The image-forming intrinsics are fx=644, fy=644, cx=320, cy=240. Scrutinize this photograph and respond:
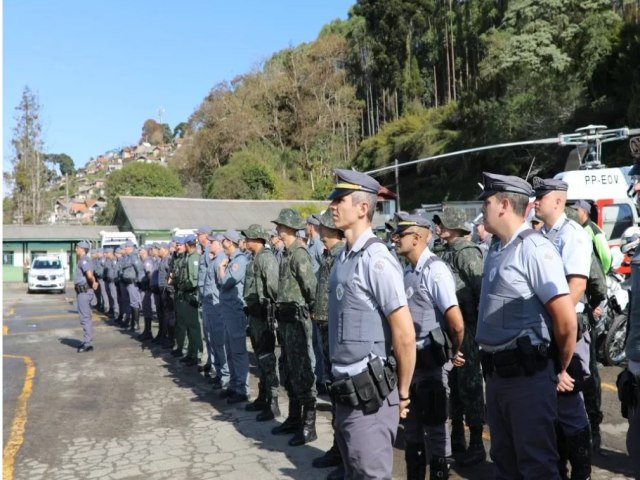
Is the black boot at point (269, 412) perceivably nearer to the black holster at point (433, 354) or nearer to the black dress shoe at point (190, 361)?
the black holster at point (433, 354)

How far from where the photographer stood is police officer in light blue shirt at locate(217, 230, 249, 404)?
25.3 feet

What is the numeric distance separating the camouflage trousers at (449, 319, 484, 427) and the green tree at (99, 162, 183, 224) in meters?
61.7

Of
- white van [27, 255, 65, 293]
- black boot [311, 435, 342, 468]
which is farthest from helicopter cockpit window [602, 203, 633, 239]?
white van [27, 255, 65, 293]

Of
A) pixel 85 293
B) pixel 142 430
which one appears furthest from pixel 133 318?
pixel 142 430

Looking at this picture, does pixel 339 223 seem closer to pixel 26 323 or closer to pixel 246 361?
Answer: pixel 246 361

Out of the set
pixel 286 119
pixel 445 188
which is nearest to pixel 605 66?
pixel 445 188

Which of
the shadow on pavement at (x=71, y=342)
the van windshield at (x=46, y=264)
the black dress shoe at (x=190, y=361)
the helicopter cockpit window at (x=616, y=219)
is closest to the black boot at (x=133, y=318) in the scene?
the shadow on pavement at (x=71, y=342)

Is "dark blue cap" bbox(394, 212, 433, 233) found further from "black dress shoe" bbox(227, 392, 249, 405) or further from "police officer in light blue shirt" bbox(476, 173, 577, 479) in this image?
"black dress shoe" bbox(227, 392, 249, 405)

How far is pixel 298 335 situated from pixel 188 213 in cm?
3901

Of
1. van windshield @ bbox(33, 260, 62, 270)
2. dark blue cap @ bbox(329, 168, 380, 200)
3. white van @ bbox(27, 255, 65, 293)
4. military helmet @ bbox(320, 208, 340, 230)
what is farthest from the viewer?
van windshield @ bbox(33, 260, 62, 270)

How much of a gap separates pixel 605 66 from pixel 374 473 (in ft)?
104

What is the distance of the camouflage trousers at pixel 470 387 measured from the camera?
534 centimetres

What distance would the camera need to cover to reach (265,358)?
6.84 meters

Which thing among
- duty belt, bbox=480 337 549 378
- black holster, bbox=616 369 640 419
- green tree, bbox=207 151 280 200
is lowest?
black holster, bbox=616 369 640 419
